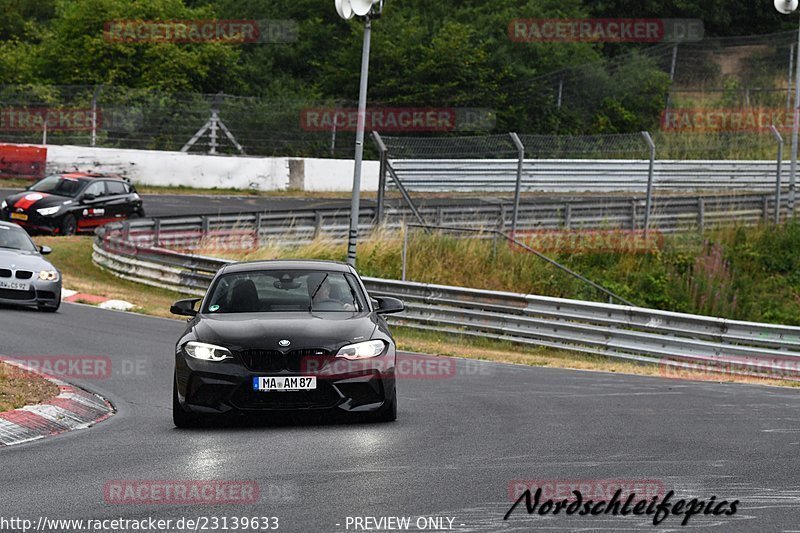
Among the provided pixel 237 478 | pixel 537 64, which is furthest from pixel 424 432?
pixel 537 64

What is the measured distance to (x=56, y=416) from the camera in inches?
435

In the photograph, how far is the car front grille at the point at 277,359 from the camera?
33.2 feet

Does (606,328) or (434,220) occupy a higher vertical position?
(434,220)

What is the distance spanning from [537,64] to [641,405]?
138 ft

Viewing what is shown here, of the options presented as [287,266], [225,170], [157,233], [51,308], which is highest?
[225,170]

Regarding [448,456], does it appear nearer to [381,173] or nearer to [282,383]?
[282,383]

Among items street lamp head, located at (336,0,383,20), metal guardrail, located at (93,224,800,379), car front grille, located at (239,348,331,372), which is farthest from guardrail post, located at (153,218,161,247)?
car front grille, located at (239,348,331,372)

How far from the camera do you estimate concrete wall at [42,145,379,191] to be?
142 ft

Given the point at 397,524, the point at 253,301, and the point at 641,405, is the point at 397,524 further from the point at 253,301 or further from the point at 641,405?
the point at 641,405

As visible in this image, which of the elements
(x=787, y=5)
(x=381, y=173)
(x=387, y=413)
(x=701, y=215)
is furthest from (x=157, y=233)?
(x=387, y=413)

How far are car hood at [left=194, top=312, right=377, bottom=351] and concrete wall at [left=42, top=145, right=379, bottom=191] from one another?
3309cm

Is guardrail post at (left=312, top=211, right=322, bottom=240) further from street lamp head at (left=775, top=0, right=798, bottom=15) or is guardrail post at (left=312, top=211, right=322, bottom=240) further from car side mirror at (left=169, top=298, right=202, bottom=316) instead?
car side mirror at (left=169, top=298, right=202, bottom=316)

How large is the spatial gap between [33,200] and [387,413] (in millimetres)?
23007

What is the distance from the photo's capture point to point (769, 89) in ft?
153
